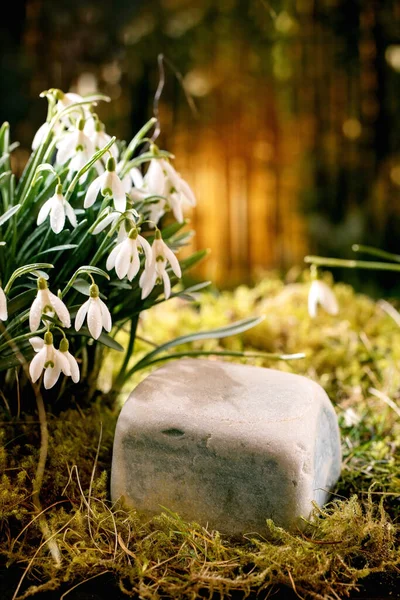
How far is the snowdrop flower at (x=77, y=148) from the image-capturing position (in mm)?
1150

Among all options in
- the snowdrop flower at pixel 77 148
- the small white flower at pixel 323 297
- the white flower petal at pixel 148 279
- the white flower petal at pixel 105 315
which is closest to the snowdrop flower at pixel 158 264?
the white flower petal at pixel 148 279

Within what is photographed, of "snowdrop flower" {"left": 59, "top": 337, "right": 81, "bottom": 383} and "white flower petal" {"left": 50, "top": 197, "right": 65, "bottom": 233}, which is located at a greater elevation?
"white flower petal" {"left": 50, "top": 197, "right": 65, "bottom": 233}

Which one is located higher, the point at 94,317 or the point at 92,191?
the point at 92,191

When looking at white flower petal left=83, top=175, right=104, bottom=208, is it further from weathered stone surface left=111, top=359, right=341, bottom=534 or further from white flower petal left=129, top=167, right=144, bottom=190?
weathered stone surface left=111, top=359, right=341, bottom=534

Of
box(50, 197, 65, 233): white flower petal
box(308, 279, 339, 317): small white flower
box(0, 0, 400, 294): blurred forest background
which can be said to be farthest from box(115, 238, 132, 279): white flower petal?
box(0, 0, 400, 294): blurred forest background

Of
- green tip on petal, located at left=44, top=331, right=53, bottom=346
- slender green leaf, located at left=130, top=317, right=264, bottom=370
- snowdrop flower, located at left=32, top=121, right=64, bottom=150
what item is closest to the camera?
green tip on petal, located at left=44, top=331, right=53, bottom=346

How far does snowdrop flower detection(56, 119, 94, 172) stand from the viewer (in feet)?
3.77

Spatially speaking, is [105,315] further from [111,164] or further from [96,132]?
[96,132]

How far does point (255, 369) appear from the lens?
4.14ft

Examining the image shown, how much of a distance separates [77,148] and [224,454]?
0.58 m

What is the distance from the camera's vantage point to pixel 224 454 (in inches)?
41.5

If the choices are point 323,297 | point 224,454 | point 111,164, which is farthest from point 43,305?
point 323,297

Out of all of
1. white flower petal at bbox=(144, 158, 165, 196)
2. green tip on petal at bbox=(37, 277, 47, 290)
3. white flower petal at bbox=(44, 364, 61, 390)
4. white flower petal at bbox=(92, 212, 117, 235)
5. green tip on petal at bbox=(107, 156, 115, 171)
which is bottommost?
white flower petal at bbox=(44, 364, 61, 390)

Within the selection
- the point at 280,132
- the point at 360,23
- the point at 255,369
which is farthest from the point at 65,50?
the point at 255,369
